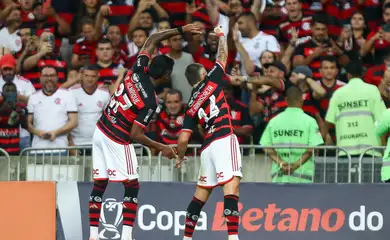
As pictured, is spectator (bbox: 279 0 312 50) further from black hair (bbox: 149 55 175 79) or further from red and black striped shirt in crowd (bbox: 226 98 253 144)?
black hair (bbox: 149 55 175 79)

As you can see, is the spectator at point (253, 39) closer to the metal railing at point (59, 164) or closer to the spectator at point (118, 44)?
the spectator at point (118, 44)

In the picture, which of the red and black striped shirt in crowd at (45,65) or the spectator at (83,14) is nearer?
the red and black striped shirt in crowd at (45,65)

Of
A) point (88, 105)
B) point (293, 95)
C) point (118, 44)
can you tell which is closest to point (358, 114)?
point (293, 95)

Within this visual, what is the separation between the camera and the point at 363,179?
16.6 meters

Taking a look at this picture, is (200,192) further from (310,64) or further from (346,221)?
(310,64)

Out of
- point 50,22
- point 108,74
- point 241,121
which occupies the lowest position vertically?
point 241,121

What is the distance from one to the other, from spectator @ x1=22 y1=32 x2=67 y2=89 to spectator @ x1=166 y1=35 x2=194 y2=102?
1.85 meters

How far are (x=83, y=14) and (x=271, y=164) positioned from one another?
580cm

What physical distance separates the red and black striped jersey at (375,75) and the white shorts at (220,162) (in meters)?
4.67

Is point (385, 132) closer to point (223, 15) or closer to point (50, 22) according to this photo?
point (223, 15)

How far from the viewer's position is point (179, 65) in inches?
740

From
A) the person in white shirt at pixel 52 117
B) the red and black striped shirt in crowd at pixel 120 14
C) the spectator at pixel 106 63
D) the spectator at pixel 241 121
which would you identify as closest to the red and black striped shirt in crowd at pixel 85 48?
the red and black striped shirt in crowd at pixel 120 14

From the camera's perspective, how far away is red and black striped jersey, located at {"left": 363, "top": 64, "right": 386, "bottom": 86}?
18.5 metres

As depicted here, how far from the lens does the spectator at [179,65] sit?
61.2 feet
